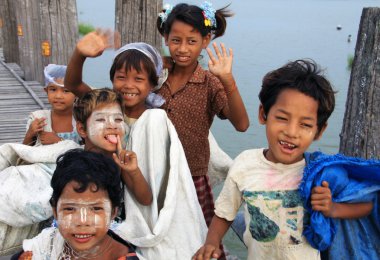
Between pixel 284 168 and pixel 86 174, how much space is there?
832 millimetres

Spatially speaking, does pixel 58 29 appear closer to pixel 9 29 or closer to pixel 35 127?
pixel 35 127

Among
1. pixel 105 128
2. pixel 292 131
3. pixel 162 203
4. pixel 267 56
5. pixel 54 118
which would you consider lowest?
pixel 267 56

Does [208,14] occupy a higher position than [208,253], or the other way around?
[208,14]

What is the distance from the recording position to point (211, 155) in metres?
3.01

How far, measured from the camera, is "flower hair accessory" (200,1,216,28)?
2684 mm

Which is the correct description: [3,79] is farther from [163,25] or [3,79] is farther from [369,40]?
[369,40]

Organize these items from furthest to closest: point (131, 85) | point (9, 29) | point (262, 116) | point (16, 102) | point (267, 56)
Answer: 1. point (267, 56)
2. point (9, 29)
3. point (16, 102)
4. point (131, 85)
5. point (262, 116)

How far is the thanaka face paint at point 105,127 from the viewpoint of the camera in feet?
7.70

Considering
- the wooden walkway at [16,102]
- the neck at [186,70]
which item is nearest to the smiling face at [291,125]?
the neck at [186,70]

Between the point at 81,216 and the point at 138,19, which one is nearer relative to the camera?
the point at 81,216

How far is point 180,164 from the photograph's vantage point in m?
2.32

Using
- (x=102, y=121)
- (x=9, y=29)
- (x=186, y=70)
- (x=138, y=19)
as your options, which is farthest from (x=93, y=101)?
(x=9, y=29)

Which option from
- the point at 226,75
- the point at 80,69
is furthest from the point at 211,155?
the point at 80,69

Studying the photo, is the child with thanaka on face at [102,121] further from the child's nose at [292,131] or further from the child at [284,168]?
the child's nose at [292,131]
